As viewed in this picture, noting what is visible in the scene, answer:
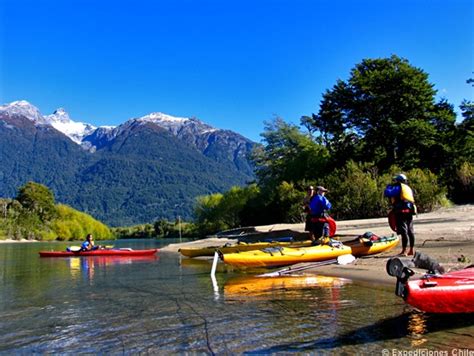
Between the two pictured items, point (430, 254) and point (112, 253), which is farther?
point (112, 253)

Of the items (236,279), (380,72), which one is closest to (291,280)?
(236,279)

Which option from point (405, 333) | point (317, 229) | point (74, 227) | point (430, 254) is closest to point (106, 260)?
point (317, 229)

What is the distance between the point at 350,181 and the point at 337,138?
470 inches

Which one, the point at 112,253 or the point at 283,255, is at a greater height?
the point at 283,255

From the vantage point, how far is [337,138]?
4438cm

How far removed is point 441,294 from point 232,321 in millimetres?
3178

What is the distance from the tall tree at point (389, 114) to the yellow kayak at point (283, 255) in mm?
26669

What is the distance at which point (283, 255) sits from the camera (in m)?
12.6

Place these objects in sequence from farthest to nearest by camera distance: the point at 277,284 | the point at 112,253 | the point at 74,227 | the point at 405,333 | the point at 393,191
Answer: the point at 74,227
the point at 112,253
the point at 393,191
the point at 277,284
the point at 405,333

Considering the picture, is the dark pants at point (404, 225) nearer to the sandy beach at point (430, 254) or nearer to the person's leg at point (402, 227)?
the person's leg at point (402, 227)

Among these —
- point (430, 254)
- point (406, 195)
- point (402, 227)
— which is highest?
point (406, 195)

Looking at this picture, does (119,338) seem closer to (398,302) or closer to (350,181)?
(398,302)

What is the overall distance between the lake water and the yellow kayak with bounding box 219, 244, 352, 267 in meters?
1.03

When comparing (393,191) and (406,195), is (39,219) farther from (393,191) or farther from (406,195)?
(406,195)
